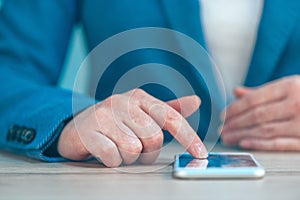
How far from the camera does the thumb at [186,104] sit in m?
0.60

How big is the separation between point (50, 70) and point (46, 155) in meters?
0.35

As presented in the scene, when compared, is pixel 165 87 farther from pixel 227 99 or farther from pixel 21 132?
pixel 21 132

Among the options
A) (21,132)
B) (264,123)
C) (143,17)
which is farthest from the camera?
(143,17)

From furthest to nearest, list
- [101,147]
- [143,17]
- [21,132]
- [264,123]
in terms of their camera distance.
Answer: [143,17], [264,123], [21,132], [101,147]

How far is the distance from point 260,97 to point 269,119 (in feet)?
0.12

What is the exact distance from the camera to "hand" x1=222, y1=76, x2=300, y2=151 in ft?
2.65

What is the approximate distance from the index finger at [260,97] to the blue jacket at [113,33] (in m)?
0.07

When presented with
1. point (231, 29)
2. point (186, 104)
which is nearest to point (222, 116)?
point (231, 29)

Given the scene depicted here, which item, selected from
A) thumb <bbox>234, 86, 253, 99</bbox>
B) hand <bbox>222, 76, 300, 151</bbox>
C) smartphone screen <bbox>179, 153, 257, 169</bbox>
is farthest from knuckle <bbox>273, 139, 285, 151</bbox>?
smartphone screen <bbox>179, 153, 257, 169</bbox>

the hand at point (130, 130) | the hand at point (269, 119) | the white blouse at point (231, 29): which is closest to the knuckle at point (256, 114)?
the hand at point (269, 119)

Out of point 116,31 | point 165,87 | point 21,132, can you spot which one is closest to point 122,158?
point 21,132

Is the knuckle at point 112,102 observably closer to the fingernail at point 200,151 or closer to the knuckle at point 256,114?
the fingernail at point 200,151

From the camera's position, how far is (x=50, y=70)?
0.98m

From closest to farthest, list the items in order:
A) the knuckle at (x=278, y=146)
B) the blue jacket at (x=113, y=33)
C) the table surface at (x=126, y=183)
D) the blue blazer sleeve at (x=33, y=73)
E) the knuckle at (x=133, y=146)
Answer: the table surface at (x=126, y=183)
the knuckle at (x=133, y=146)
the blue blazer sleeve at (x=33, y=73)
the knuckle at (x=278, y=146)
the blue jacket at (x=113, y=33)
